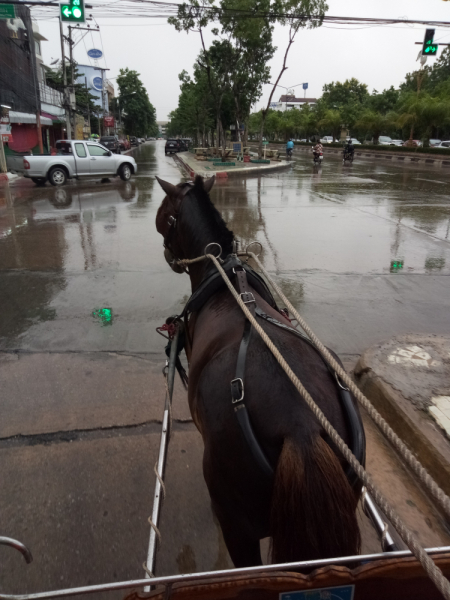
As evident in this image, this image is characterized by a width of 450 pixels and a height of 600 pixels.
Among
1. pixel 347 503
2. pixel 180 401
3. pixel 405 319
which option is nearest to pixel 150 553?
pixel 347 503

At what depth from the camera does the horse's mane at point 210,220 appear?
265cm

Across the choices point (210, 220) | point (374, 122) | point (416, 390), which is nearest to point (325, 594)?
point (210, 220)

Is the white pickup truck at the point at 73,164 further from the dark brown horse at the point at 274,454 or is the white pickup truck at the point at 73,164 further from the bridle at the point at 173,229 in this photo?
the dark brown horse at the point at 274,454

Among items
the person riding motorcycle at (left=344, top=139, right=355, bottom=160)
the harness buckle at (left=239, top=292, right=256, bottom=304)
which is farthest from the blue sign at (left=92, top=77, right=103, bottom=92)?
the harness buckle at (left=239, top=292, right=256, bottom=304)

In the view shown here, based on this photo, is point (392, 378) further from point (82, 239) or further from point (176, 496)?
point (82, 239)

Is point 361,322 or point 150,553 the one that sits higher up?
point 150,553

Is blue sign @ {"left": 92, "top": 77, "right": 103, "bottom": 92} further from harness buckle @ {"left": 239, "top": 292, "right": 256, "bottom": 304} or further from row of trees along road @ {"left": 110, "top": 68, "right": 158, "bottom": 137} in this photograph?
harness buckle @ {"left": 239, "top": 292, "right": 256, "bottom": 304}

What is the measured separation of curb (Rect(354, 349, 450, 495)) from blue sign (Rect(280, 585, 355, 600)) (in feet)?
6.37

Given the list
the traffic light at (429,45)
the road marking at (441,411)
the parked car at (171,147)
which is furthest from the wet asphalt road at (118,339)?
the parked car at (171,147)

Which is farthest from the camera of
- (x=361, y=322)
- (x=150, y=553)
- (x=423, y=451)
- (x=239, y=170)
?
(x=239, y=170)

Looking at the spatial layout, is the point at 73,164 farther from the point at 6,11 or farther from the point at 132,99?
the point at 132,99

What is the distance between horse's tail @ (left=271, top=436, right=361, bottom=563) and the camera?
1.26 meters

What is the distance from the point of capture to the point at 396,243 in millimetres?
8477

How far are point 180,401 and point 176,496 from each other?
103cm
